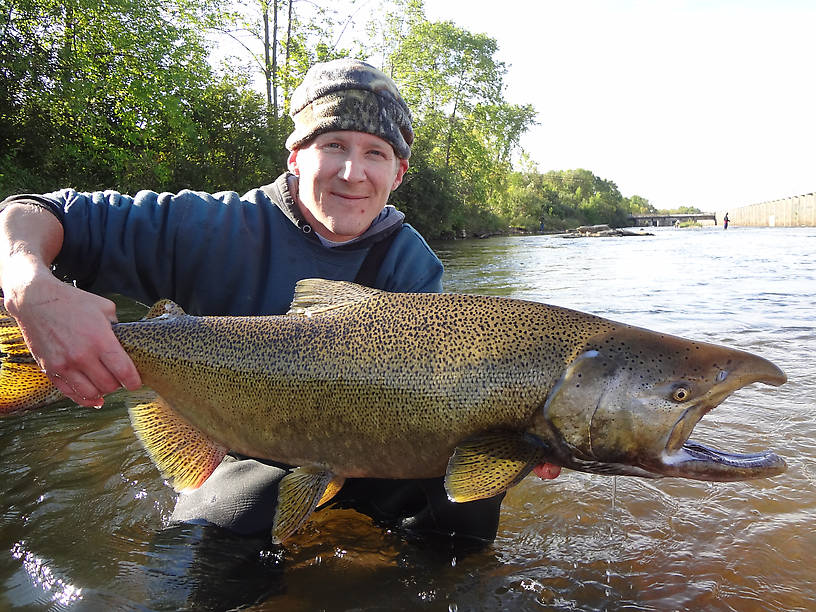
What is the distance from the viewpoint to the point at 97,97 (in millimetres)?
19453

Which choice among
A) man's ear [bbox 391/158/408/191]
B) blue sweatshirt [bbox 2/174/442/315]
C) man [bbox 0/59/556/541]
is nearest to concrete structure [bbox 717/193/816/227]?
man's ear [bbox 391/158/408/191]

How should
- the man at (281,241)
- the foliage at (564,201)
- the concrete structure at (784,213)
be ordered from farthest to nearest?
the foliage at (564,201), the concrete structure at (784,213), the man at (281,241)

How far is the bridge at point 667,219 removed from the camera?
111375 millimetres

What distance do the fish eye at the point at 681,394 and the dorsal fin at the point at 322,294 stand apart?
4.23 feet

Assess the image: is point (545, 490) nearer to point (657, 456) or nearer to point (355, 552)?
point (355, 552)

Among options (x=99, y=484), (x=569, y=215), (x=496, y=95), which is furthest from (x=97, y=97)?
(x=569, y=215)

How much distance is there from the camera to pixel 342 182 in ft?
10.1

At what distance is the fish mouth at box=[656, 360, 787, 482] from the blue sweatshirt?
1.66 meters

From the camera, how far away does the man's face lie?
3.07m

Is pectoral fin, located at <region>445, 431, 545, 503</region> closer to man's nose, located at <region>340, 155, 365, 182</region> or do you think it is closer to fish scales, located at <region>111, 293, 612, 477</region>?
fish scales, located at <region>111, 293, 612, 477</region>

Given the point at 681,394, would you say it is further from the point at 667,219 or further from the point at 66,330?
the point at 667,219

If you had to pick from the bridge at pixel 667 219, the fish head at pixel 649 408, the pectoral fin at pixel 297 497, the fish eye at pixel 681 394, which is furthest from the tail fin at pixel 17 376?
the bridge at pixel 667 219

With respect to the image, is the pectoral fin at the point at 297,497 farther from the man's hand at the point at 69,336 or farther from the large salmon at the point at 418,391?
the man's hand at the point at 69,336

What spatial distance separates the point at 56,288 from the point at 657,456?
7.71ft
